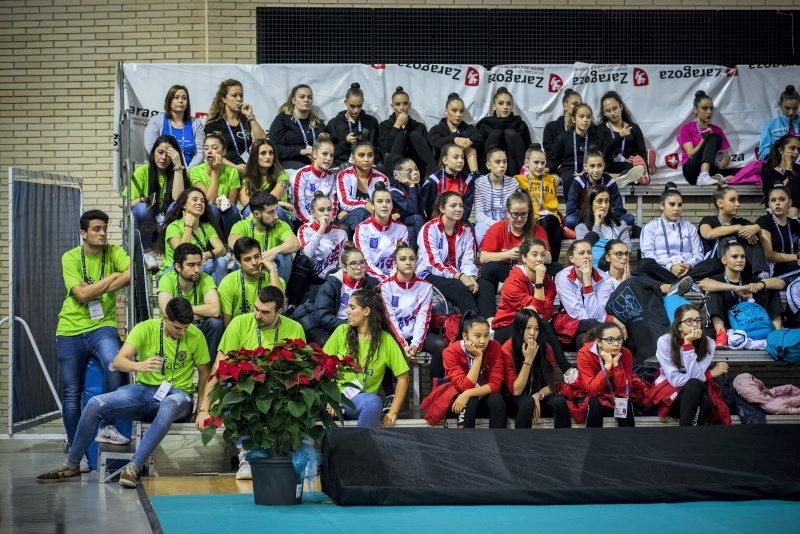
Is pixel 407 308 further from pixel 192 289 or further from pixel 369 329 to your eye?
pixel 192 289

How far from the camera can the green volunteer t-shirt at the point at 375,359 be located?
9.40 metres

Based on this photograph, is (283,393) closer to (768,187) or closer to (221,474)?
(221,474)

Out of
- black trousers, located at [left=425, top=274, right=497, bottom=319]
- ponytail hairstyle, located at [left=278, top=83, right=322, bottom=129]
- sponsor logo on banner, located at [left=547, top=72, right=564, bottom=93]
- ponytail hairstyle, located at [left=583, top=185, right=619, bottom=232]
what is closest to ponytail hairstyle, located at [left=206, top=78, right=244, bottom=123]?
ponytail hairstyle, located at [left=278, top=83, right=322, bottom=129]

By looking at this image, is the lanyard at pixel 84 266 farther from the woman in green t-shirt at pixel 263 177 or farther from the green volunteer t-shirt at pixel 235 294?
the woman in green t-shirt at pixel 263 177

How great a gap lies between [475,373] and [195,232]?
296cm

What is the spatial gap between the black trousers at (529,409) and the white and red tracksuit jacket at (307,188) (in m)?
3.10

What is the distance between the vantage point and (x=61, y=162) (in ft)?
46.1

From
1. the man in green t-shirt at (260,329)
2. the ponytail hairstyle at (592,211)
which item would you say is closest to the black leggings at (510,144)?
the ponytail hairstyle at (592,211)

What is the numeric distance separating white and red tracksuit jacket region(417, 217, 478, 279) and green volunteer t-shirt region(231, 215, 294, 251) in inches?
50.1

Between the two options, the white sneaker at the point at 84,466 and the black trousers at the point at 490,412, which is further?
→ the white sneaker at the point at 84,466

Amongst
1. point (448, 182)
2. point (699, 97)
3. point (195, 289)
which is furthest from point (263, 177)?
point (699, 97)

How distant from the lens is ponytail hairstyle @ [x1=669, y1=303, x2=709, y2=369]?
31.8ft

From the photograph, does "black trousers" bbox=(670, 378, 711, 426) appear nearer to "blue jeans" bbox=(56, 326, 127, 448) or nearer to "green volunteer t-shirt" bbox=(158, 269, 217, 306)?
"green volunteer t-shirt" bbox=(158, 269, 217, 306)

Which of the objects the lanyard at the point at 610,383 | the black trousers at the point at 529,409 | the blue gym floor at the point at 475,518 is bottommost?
the blue gym floor at the point at 475,518
